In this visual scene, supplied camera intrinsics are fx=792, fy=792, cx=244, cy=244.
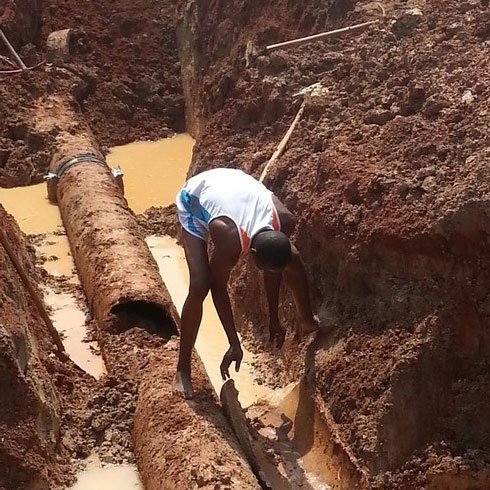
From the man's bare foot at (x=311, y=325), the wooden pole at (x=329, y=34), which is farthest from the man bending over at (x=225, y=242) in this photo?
the wooden pole at (x=329, y=34)

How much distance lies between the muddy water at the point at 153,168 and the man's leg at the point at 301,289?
457 centimetres

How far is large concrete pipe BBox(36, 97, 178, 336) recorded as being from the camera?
5.84 meters

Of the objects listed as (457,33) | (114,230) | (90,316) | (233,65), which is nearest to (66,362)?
(90,316)

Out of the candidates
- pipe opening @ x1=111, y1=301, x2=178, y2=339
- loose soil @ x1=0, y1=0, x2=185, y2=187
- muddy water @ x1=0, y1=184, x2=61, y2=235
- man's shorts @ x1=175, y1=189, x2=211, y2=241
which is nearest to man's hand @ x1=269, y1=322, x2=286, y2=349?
pipe opening @ x1=111, y1=301, x2=178, y2=339

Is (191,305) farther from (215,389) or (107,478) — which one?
(215,389)

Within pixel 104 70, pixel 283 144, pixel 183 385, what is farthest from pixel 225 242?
pixel 104 70

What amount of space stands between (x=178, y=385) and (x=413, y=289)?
1.50 m

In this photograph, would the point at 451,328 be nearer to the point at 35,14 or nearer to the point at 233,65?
the point at 233,65

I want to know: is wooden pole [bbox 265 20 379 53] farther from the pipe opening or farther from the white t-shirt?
the pipe opening

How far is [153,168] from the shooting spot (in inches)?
425

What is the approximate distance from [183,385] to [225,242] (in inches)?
35.6

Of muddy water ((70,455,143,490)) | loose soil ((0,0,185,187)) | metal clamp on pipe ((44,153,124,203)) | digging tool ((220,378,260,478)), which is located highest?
loose soil ((0,0,185,187))

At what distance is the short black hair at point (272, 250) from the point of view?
4.34 meters

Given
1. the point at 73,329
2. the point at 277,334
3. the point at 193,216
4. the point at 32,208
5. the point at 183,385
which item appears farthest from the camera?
the point at 32,208
